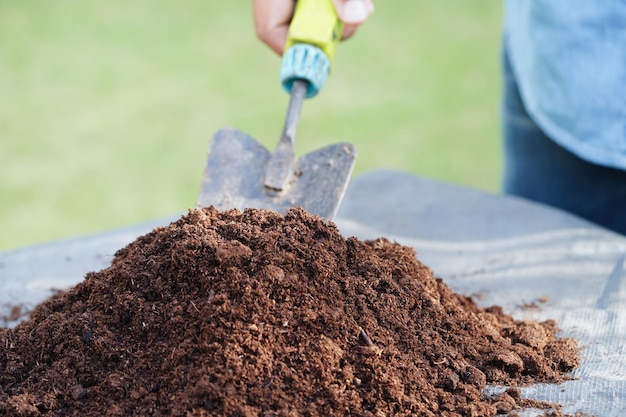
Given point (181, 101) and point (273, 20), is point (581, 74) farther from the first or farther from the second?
point (181, 101)

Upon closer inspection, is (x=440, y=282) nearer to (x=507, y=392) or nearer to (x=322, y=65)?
(x=507, y=392)

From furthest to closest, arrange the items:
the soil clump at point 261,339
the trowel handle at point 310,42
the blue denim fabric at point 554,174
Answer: the blue denim fabric at point 554,174 → the trowel handle at point 310,42 → the soil clump at point 261,339

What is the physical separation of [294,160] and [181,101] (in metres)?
2.89

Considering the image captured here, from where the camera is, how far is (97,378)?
100cm

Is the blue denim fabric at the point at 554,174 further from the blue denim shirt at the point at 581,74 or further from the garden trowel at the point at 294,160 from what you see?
the garden trowel at the point at 294,160

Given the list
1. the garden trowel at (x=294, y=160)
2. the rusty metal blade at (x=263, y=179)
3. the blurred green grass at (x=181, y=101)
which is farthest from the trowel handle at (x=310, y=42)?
the blurred green grass at (x=181, y=101)

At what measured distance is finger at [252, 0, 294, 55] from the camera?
1548 mm

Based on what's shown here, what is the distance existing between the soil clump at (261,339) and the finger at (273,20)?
563 millimetres

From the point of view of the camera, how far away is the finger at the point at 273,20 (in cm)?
155

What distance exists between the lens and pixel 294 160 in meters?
1.48

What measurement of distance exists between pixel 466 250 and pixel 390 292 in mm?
546

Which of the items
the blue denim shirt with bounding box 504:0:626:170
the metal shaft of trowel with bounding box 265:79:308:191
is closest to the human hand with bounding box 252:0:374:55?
the metal shaft of trowel with bounding box 265:79:308:191

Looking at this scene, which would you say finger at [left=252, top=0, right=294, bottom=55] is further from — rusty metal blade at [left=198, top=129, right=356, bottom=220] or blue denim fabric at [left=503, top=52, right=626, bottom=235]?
blue denim fabric at [left=503, top=52, right=626, bottom=235]

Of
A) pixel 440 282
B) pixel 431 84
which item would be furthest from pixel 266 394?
pixel 431 84
